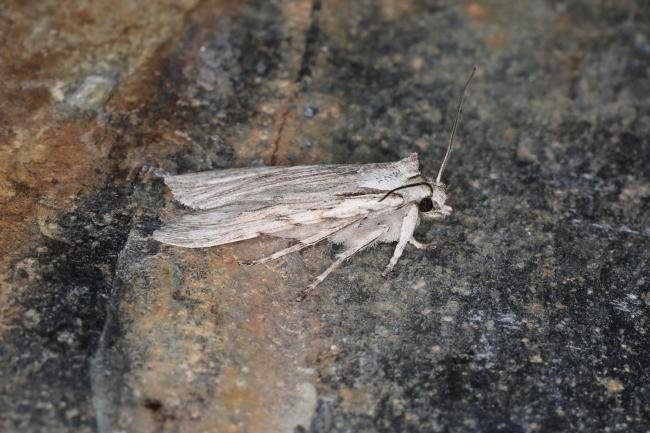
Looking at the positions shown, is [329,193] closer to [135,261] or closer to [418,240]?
[418,240]

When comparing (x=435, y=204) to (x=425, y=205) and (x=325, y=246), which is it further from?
(x=325, y=246)

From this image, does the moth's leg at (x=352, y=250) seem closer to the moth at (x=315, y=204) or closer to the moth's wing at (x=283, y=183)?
the moth at (x=315, y=204)

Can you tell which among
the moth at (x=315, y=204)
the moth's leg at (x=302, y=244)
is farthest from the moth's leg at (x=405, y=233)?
the moth's leg at (x=302, y=244)

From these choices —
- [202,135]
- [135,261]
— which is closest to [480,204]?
[202,135]

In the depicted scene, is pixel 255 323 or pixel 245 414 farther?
pixel 255 323

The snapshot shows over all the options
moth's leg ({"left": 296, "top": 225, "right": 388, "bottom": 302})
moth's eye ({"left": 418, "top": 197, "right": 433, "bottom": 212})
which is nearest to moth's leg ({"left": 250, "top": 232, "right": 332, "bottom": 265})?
moth's leg ({"left": 296, "top": 225, "right": 388, "bottom": 302})

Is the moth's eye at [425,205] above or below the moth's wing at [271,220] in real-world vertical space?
above

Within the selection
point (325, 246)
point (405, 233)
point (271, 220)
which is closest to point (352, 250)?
point (325, 246)
